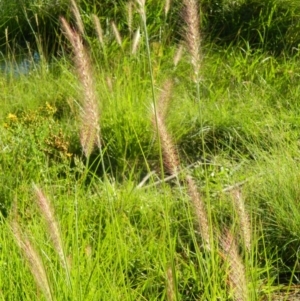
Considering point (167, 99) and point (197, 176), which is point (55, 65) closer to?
point (197, 176)

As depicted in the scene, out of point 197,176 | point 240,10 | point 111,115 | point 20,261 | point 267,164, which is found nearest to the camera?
point 20,261

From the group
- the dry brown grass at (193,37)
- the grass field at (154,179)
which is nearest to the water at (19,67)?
the grass field at (154,179)

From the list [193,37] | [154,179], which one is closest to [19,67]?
[154,179]

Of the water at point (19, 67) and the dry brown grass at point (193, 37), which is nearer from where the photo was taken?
the dry brown grass at point (193, 37)

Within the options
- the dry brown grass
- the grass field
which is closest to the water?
the grass field

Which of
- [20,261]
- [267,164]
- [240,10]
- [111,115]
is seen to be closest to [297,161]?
[267,164]

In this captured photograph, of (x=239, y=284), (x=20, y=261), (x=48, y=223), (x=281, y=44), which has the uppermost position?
(x=48, y=223)

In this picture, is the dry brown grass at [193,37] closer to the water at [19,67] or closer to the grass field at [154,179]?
the grass field at [154,179]

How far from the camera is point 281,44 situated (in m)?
5.86

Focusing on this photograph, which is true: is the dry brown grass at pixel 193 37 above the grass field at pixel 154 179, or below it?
above

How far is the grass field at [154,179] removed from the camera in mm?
1982

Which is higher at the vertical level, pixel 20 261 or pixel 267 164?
pixel 20 261

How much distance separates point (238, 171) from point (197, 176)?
0.69ft

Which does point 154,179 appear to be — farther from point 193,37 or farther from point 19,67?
point 19,67
